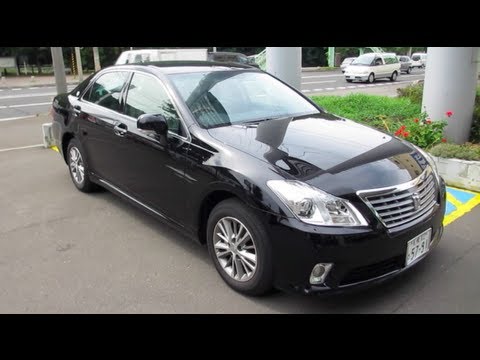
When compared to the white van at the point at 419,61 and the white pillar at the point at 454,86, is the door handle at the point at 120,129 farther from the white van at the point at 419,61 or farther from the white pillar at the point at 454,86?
the white van at the point at 419,61

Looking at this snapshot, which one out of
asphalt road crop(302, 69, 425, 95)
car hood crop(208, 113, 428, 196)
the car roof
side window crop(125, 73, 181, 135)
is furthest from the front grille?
asphalt road crop(302, 69, 425, 95)

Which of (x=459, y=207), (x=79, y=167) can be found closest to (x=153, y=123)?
(x=79, y=167)

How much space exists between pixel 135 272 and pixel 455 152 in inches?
153

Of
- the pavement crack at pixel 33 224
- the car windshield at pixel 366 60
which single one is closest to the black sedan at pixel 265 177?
the pavement crack at pixel 33 224

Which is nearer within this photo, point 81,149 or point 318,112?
point 318,112

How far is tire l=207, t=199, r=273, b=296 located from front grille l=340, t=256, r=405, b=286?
1.65 feet

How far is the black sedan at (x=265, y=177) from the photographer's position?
2.79 metres

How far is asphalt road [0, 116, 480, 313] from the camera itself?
10.3ft

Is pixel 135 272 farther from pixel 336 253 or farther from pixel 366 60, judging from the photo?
pixel 366 60

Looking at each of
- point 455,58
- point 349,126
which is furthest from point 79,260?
point 455,58

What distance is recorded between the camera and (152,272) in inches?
143
